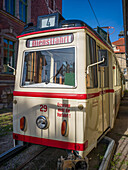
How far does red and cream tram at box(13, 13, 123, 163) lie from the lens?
3125 mm

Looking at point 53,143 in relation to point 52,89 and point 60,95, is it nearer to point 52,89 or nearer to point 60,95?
point 60,95

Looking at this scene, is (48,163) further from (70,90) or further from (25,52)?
(25,52)

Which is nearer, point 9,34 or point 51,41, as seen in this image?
point 51,41

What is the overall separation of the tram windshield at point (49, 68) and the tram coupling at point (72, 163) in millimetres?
1265

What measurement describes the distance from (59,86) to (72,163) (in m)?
1.37

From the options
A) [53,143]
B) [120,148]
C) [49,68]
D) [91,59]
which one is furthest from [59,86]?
[120,148]

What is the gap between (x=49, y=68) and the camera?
3.55 m

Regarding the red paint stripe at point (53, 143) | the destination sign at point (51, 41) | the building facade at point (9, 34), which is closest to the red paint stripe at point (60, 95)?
the red paint stripe at point (53, 143)

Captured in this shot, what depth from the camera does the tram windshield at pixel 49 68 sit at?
3.30m

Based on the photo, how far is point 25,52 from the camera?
12.1ft

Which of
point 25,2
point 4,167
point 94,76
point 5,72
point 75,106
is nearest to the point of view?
point 75,106

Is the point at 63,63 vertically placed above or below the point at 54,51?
below

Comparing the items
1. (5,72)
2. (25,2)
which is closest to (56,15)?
(5,72)

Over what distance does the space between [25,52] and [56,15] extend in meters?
1.00
